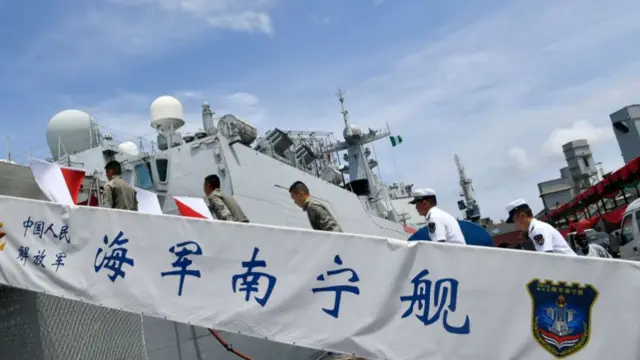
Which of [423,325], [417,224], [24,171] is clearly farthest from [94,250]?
[417,224]

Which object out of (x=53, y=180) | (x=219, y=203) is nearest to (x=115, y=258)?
(x=53, y=180)

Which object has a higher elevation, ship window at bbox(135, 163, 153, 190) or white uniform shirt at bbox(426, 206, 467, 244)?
ship window at bbox(135, 163, 153, 190)

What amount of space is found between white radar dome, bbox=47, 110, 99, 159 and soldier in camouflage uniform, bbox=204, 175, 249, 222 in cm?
857

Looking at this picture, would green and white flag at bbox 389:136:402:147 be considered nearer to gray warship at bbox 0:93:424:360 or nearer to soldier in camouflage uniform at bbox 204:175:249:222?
gray warship at bbox 0:93:424:360

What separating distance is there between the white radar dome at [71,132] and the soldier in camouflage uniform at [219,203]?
8573 mm

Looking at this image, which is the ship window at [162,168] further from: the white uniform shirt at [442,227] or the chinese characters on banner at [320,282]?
the white uniform shirt at [442,227]

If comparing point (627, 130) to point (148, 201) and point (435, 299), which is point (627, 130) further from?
point (435, 299)

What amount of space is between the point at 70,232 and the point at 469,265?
2.92m

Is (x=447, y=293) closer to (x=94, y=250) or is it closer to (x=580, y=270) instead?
(x=580, y=270)

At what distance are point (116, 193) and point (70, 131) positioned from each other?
899 centimetres

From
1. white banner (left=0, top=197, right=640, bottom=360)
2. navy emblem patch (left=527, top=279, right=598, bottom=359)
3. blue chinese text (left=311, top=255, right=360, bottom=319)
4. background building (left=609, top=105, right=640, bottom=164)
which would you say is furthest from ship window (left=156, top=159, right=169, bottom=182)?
background building (left=609, top=105, right=640, bottom=164)

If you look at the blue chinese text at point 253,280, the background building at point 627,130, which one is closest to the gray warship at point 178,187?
the blue chinese text at point 253,280

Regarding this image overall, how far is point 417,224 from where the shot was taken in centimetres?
3306

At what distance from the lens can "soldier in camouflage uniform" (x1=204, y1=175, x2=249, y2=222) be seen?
4859mm
